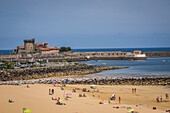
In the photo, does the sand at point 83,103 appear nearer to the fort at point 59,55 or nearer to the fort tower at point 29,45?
the fort at point 59,55

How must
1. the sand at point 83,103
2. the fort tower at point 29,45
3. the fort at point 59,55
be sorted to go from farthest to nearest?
the fort tower at point 29,45 → the fort at point 59,55 → the sand at point 83,103

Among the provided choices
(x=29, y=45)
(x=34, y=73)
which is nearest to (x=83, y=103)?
(x=34, y=73)

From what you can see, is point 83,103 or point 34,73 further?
point 34,73

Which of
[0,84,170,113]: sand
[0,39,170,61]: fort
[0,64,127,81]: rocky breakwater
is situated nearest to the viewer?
[0,84,170,113]: sand

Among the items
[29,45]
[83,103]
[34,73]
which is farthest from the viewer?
[29,45]

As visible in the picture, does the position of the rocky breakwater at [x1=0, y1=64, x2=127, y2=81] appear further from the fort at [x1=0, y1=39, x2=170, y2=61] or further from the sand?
the fort at [x1=0, y1=39, x2=170, y2=61]

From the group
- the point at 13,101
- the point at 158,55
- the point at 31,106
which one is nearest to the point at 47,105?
the point at 31,106

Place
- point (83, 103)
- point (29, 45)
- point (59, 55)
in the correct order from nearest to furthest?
point (83, 103) → point (59, 55) → point (29, 45)

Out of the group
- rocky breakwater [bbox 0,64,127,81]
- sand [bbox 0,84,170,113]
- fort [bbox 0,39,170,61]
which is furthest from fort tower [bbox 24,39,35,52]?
sand [bbox 0,84,170,113]

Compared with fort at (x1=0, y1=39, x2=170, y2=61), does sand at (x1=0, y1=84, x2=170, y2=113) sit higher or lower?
lower

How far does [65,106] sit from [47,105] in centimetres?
166

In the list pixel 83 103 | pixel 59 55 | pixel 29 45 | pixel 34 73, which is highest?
pixel 29 45

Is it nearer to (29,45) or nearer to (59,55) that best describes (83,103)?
(59,55)

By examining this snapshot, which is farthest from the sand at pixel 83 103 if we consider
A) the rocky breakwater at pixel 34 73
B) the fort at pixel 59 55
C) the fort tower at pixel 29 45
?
the fort tower at pixel 29 45
